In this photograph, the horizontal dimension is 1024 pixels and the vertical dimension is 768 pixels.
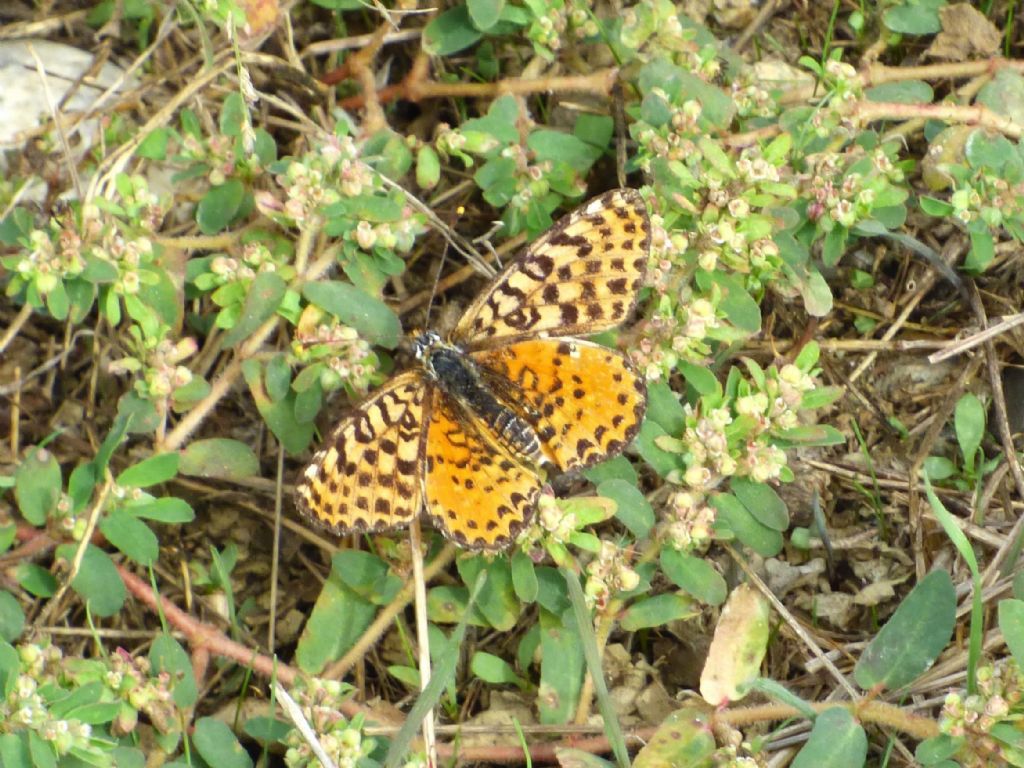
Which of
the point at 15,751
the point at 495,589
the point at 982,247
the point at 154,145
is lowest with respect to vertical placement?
the point at 495,589

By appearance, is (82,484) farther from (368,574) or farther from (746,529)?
(746,529)

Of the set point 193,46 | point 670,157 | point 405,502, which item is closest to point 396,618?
point 405,502

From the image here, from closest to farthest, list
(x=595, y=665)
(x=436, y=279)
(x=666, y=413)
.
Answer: (x=595, y=665) < (x=666, y=413) < (x=436, y=279)

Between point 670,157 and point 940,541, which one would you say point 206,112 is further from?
point 940,541

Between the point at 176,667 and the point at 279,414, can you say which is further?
the point at 279,414

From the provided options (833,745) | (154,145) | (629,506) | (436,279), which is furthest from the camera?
(154,145)

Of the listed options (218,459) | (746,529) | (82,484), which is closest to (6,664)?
(82,484)

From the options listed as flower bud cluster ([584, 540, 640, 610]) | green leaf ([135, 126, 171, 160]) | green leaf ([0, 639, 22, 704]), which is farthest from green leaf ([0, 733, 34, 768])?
green leaf ([135, 126, 171, 160])

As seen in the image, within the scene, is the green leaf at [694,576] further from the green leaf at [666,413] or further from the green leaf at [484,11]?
the green leaf at [484,11]

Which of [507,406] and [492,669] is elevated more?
[507,406]
